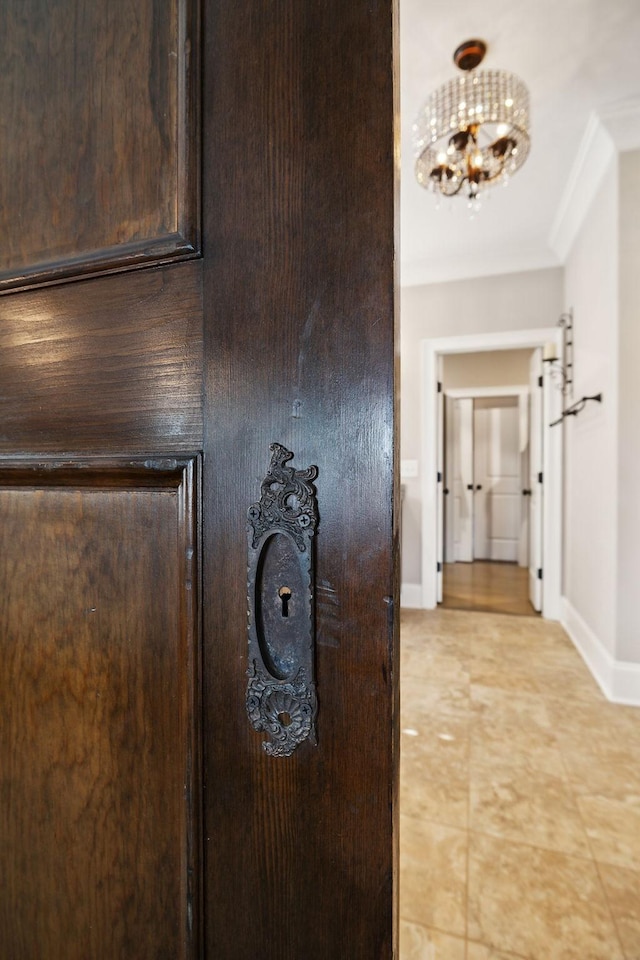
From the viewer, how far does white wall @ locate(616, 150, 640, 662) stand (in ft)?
7.15

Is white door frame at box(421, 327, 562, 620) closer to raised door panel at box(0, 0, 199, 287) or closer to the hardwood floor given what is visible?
the hardwood floor

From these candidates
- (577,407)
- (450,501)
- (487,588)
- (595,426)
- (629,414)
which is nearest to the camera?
(629,414)

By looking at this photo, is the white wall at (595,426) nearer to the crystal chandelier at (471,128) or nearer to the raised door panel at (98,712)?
the crystal chandelier at (471,128)

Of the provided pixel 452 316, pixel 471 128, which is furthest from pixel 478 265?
pixel 471 128

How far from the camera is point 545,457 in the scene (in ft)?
11.4

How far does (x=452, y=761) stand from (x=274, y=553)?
1721mm

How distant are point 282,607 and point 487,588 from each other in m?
4.56

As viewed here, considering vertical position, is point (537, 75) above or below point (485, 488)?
above

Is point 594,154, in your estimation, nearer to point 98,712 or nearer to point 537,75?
point 537,75

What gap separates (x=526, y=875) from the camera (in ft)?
4.03

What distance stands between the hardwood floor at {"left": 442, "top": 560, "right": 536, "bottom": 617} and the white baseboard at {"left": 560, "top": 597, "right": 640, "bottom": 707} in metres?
0.88

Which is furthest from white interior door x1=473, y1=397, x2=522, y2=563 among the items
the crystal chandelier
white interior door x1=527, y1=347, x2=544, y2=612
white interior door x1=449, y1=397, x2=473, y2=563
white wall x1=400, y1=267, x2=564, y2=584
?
the crystal chandelier

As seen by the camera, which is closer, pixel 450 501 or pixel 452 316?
pixel 452 316

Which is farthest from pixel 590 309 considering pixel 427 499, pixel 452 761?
pixel 452 761
